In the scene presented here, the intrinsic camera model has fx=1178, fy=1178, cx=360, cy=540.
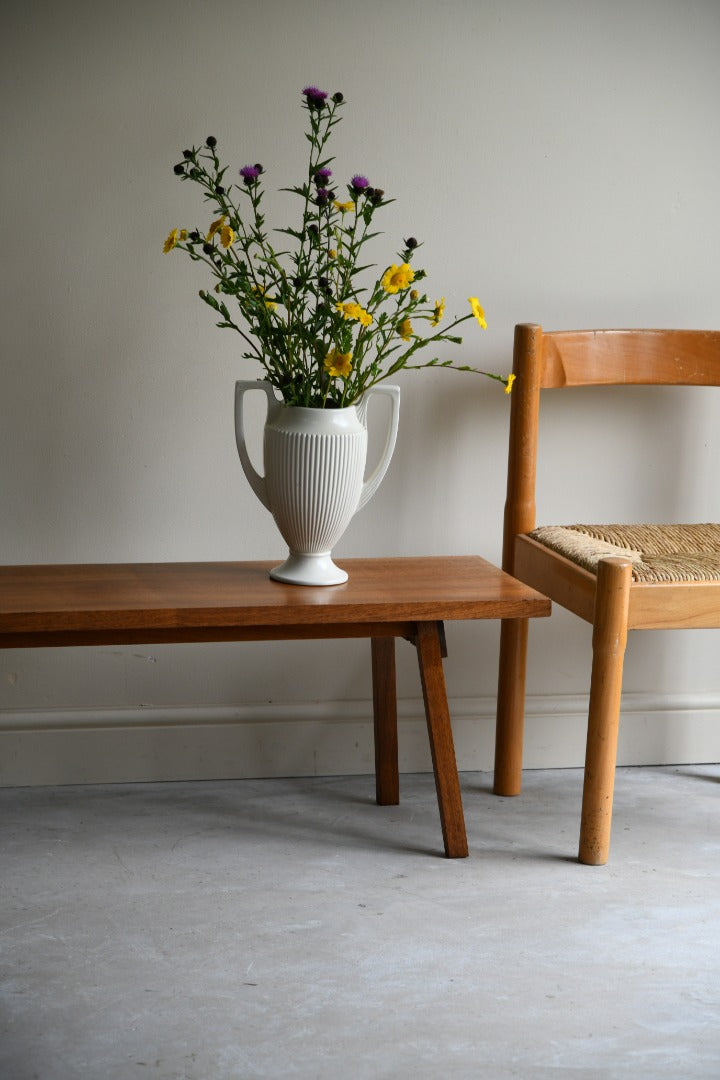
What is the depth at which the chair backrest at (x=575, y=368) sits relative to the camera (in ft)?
5.70

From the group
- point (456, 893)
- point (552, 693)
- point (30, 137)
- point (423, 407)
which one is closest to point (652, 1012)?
point (456, 893)

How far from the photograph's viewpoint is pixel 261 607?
144 cm

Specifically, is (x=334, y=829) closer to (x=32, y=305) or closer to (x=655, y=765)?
(x=655, y=765)

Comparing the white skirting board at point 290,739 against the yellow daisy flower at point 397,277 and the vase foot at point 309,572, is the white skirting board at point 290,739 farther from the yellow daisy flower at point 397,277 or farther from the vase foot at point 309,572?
the yellow daisy flower at point 397,277

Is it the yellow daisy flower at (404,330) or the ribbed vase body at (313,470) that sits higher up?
the yellow daisy flower at (404,330)

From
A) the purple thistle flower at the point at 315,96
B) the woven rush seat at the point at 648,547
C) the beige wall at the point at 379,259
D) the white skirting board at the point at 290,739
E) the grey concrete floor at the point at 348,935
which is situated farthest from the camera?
the white skirting board at the point at 290,739

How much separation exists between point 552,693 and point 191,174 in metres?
1.01

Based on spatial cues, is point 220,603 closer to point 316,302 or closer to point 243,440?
point 243,440

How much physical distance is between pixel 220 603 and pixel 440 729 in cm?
34

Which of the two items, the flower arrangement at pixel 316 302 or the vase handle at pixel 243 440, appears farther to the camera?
the vase handle at pixel 243 440

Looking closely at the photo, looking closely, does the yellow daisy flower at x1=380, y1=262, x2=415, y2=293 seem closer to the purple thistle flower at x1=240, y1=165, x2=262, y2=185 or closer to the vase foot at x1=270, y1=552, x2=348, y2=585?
the purple thistle flower at x1=240, y1=165, x2=262, y2=185

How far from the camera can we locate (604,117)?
71.8 inches

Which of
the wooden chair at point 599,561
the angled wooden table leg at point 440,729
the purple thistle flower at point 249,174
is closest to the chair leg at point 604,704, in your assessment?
the wooden chair at point 599,561

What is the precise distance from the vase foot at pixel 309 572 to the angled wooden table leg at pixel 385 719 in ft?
0.59
